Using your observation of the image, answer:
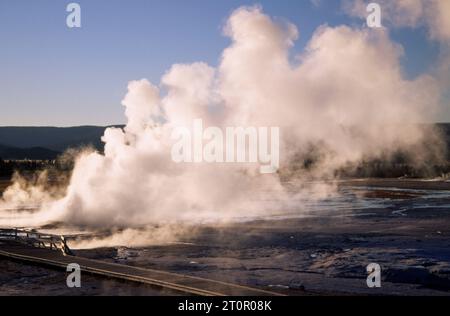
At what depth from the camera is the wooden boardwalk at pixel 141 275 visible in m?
14.6

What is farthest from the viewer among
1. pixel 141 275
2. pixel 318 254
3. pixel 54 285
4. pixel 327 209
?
pixel 327 209

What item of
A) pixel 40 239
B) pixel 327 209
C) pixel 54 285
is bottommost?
pixel 54 285

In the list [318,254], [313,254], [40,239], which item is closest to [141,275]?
[313,254]

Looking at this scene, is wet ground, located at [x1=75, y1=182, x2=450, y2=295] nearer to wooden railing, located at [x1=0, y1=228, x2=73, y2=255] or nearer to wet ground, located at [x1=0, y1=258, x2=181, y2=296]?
wooden railing, located at [x1=0, y1=228, x2=73, y2=255]

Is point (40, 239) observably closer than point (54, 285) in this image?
No

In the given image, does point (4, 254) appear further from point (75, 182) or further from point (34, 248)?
point (75, 182)

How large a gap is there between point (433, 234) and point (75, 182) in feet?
87.3

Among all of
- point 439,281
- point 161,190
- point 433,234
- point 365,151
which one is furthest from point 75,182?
point 365,151

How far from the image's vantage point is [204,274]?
64.3 ft

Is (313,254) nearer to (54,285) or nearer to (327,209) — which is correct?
(54,285)

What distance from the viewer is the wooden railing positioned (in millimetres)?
24614

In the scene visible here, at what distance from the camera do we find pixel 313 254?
2427cm

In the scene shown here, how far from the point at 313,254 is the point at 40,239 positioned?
1332cm
